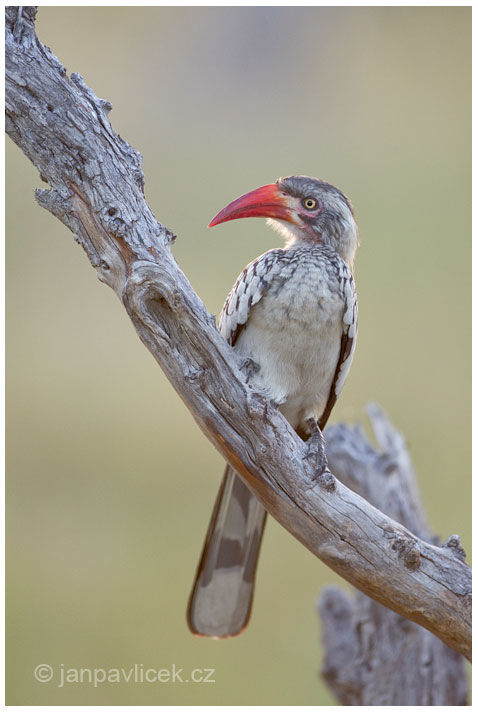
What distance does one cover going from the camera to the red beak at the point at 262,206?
7.82ft

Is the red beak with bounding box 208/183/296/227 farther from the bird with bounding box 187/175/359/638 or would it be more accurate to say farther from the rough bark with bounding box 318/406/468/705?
the rough bark with bounding box 318/406/468/705

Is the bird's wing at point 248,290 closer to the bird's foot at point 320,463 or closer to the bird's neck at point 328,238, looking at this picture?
the bird's neck at point 328,238

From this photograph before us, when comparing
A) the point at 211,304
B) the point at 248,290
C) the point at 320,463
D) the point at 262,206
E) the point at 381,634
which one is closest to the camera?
the point at 320,463

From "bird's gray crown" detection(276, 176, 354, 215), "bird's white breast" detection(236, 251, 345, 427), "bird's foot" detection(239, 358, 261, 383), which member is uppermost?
"bird's gray crown" detection(276, 176, 354, 215)

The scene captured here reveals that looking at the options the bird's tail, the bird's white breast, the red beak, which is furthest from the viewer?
the bird's tail

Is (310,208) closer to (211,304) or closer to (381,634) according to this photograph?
(381,634)


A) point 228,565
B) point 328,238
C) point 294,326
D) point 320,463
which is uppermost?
point 328,238

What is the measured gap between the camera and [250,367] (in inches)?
87.7

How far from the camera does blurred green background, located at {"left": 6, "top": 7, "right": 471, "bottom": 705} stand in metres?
4.83

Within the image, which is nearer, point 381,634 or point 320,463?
point 320,463

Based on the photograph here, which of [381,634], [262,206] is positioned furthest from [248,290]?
[381,634]

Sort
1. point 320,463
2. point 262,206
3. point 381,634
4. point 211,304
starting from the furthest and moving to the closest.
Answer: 1. point 211,304
2. point 381,634
3. point 262,206
4. point 320,463

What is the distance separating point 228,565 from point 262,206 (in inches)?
48.3

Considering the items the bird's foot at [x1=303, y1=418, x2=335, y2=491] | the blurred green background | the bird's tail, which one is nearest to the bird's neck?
the bird's foot at [x1=303, y1=418, x2=335, y2=491]
